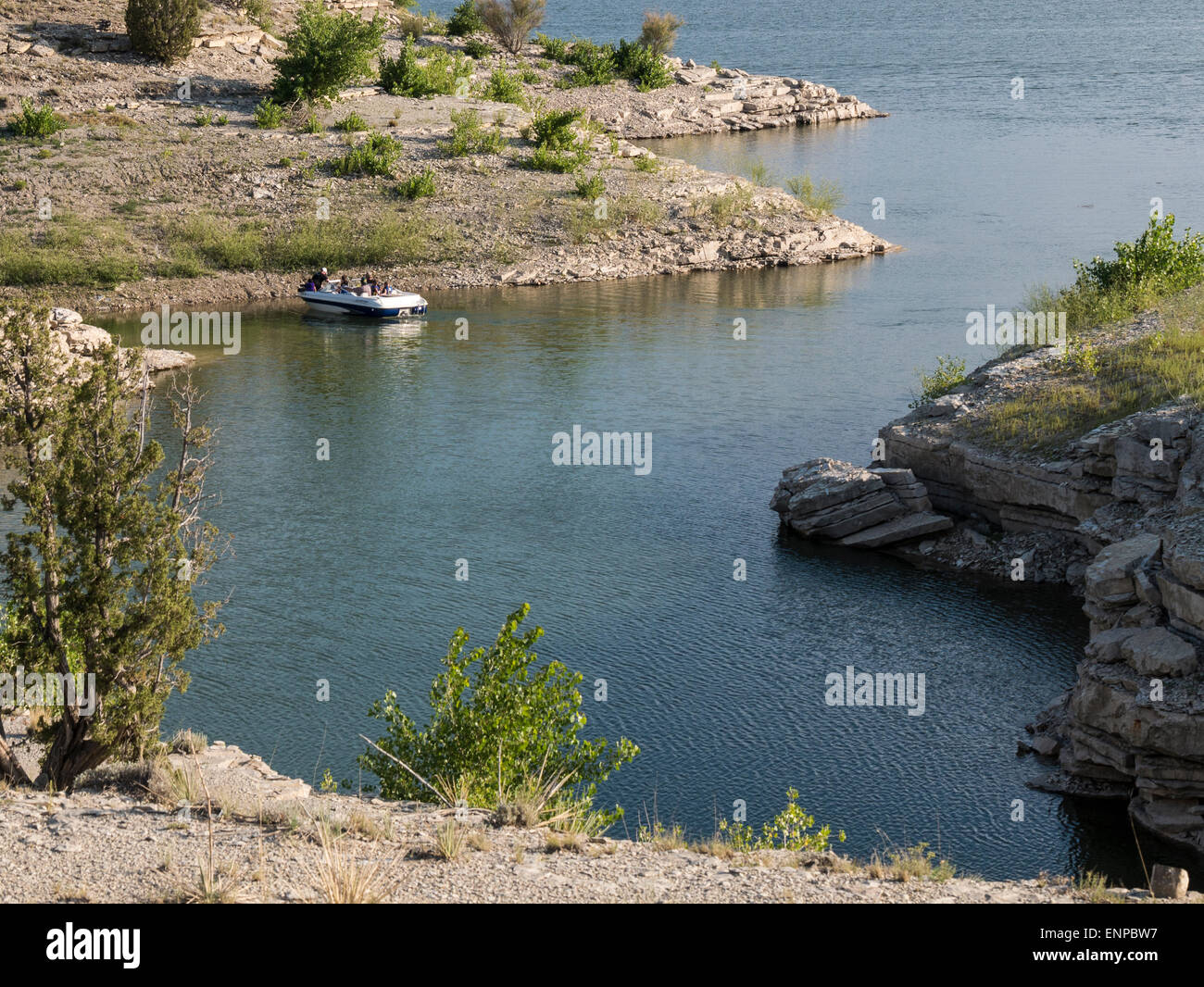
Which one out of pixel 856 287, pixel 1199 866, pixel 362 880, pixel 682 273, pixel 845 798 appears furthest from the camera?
pixel 682 273

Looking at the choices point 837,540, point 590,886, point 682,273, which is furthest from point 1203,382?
point 682,273

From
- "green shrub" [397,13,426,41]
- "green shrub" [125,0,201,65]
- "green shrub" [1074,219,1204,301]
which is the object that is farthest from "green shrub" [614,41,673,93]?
"green shrub" [1074,219,1204,301]

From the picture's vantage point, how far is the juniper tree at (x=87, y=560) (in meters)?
17.3

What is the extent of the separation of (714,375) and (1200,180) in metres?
39.2

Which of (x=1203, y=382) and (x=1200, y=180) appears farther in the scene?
(x=1200, y=180)

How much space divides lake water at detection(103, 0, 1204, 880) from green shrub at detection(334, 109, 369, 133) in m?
14.5

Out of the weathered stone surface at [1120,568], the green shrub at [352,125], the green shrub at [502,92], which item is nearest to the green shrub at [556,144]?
the green shrub at [502,92]

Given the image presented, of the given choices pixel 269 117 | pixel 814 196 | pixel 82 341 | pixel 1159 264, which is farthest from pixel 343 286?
pixel 1159 264

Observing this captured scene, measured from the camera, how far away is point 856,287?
6012 centimetres

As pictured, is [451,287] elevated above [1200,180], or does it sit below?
below

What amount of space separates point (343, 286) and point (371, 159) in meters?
11.1

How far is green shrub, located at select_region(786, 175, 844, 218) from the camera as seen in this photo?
227 ft

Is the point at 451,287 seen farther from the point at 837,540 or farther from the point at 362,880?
the point at 362,880

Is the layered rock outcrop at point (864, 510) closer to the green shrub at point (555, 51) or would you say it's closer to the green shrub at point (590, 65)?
the green shrub at point (590, 65)
